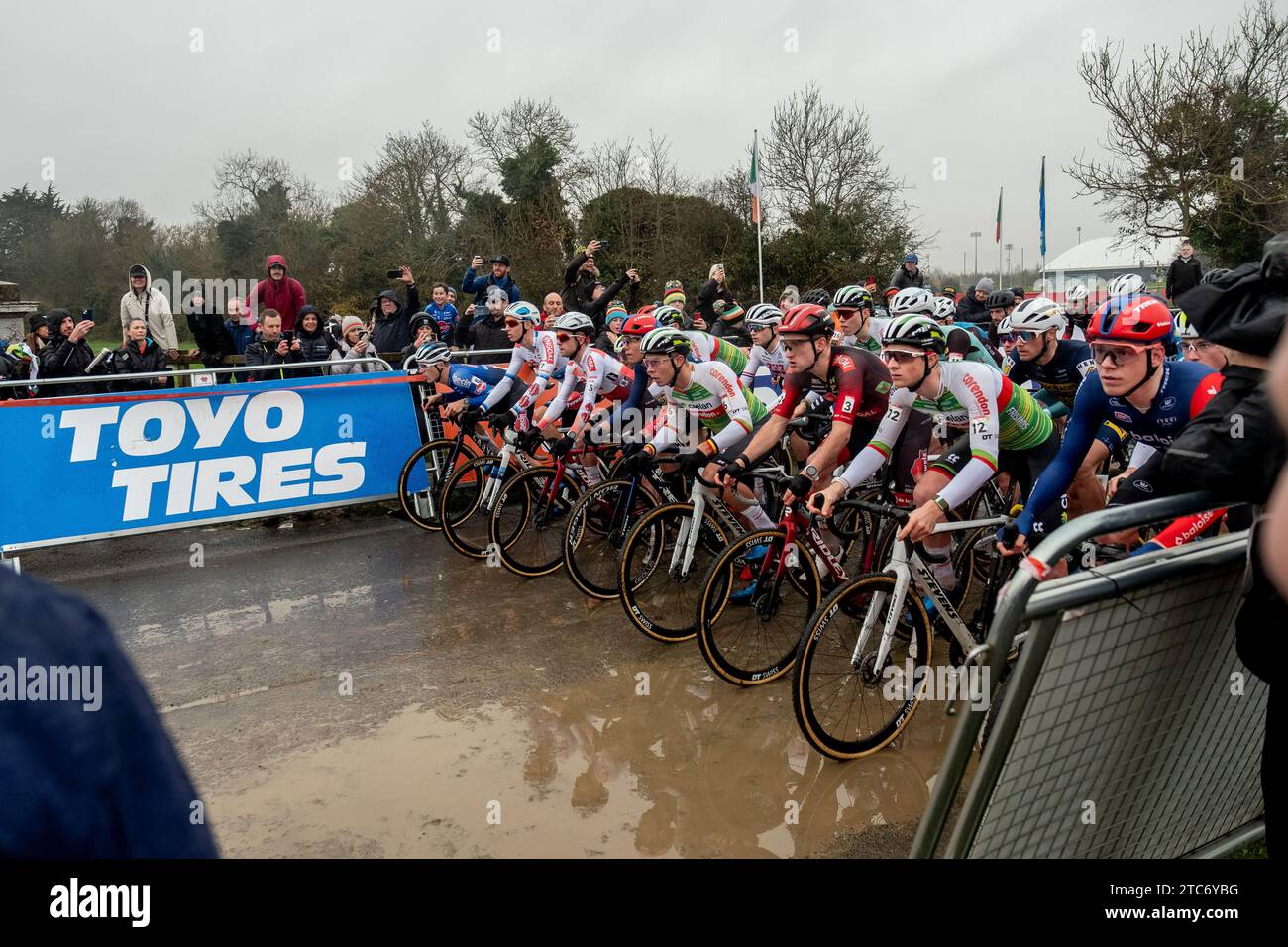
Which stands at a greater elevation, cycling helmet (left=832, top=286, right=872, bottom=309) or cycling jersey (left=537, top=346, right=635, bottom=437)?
cycling helmet (left=832, top=286, right=872, bottom=309)

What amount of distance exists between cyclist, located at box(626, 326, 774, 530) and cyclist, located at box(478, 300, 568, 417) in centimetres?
191

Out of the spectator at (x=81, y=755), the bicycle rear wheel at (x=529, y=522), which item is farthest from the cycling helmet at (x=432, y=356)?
the spectator at (x=81, y=755)

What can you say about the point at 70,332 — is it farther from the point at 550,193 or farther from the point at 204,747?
the point at 550,193

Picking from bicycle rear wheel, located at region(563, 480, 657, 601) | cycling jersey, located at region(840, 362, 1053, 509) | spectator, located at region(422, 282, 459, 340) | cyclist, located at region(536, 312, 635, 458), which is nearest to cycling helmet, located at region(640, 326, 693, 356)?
bicycle rear wheel, located at region(563, 480, 657, 601)

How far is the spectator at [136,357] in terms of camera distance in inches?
386

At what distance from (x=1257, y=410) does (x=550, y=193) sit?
2794 cm

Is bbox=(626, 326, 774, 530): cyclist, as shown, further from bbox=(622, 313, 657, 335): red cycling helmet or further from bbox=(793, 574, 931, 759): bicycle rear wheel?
bbox=(793, 574, 931, 759): bicycle rear wheel

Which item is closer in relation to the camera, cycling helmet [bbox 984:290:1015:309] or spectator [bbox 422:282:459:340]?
cycling helmet [bbox 984:290:1015:309]

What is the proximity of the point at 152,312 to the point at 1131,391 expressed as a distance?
33.7 ft

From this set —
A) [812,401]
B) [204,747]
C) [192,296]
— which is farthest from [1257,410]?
[192,296]

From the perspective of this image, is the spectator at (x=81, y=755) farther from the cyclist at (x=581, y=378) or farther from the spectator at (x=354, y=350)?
the spectator at (x=354, y=350)

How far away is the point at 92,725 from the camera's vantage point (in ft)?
2.64

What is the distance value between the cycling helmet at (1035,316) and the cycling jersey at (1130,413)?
1.96m

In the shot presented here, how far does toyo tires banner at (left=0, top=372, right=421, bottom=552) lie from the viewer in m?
8.03
